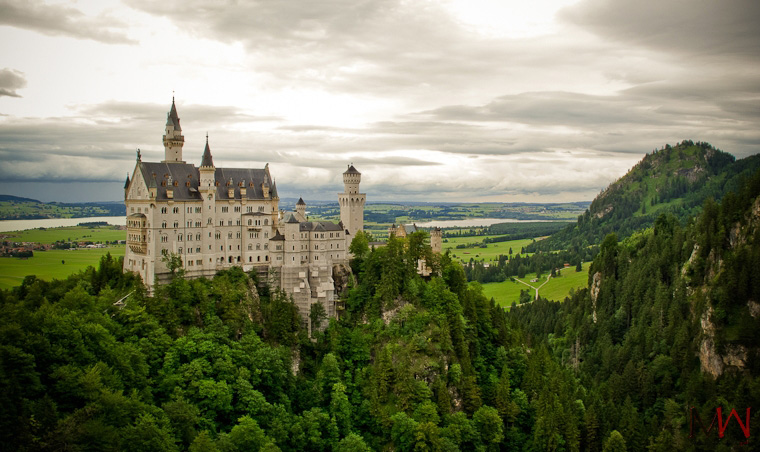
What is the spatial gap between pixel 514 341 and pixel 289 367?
41982 millimetres

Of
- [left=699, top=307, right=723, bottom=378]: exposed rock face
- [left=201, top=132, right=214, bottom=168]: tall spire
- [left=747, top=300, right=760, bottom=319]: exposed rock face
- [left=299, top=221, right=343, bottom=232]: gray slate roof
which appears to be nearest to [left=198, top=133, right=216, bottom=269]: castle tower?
[left=201, top=132, right=214, bottom=168]: tall spire

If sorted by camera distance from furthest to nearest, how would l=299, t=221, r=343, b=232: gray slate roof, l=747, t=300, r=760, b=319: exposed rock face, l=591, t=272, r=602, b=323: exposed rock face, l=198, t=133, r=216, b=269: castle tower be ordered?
l=591, t=272, r=602, b=323: exposed rock face
l=747, t=300, r=760, b=319: exposed rock face
l=299, t=221, r=343, b=232: gray slate roof
l=198, t=133, r=216, b=269: castle tower

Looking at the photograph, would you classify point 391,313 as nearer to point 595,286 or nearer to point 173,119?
point 173,119

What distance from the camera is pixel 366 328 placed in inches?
3873

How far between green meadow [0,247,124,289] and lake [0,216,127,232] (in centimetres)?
751

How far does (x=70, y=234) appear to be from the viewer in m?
136

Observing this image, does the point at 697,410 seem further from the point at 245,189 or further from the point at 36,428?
the point at 36,428

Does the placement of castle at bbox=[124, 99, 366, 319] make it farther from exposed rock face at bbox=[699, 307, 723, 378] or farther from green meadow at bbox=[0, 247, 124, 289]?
exposed rock face at bbox=[699, 307, 723, 378]

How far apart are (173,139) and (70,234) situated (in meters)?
54.3

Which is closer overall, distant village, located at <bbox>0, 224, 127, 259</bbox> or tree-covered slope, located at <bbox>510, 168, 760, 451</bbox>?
distant village, located at <bbox>0, 224, 127, 259</bbox>

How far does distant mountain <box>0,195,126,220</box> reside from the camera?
121 meters

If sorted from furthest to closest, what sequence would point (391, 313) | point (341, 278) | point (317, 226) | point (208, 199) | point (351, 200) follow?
point (351, 200)
point (341, 278)
point (317, 226)
point (391, 313)
point (208, 199)

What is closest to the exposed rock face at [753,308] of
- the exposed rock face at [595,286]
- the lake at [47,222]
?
the exposed rock face at [595,286]

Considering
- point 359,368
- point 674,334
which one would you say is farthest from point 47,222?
point 674,334
